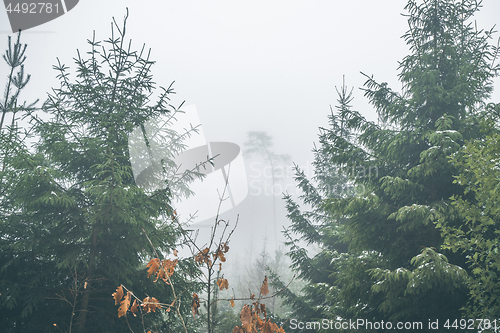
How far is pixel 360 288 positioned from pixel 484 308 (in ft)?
5.51

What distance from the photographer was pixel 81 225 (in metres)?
4.62

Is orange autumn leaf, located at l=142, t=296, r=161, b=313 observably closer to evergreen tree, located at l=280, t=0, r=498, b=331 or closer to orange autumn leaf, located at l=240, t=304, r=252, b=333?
orange autumn leaf, located at l=240, t=304, r=252, b=333

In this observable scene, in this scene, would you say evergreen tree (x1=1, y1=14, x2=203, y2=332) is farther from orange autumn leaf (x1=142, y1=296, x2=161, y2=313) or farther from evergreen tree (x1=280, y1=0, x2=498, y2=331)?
evergreen tree (x1=280, y1=0, x2=498, y2=331)

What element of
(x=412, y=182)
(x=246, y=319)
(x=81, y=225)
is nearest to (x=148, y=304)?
(x=246, y=319)

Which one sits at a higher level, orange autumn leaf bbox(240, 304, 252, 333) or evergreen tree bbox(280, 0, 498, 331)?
evergreen tree bbox(280, 0, 498, 331)

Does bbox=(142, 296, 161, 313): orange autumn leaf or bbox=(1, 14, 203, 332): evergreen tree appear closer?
bbox=(142, 296, 161, 313): orange autumn leaf

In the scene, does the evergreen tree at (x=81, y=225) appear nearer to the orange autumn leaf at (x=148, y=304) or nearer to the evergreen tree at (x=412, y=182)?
the orange autumn leaf at (x=148, y=304)

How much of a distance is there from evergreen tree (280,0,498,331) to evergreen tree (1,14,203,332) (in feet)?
10.0

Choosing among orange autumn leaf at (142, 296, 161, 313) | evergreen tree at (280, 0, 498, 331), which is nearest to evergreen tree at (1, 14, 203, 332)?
orange autumn leaf at (142, 296, 161, 313)

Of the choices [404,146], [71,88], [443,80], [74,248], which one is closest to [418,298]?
[404,146]

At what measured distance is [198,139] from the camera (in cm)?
909

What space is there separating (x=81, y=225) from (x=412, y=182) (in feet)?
19.0

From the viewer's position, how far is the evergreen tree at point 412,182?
3975 millimetres

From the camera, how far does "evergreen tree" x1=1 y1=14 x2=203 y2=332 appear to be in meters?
4.07
